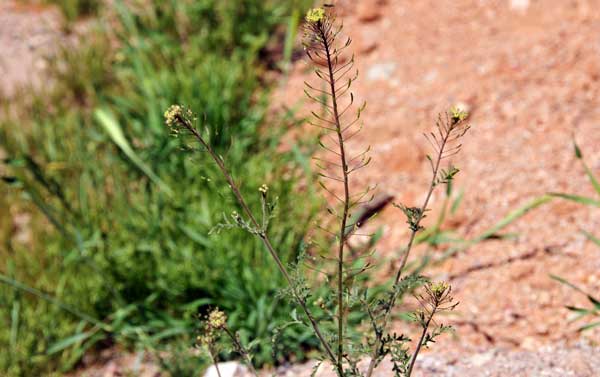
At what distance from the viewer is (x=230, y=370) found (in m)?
2.42

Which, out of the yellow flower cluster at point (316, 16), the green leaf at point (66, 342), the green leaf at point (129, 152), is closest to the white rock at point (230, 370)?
the green leaf at point (66, 342)

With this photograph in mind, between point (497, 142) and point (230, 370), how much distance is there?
151 centimetres

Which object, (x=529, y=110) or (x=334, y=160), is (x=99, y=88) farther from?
(x=529, y=110)

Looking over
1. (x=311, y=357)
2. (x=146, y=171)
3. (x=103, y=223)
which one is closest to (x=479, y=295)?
(x=311, y=357)

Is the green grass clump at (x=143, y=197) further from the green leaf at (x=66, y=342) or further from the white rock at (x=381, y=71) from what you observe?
the white rock at (x=381, y=71)

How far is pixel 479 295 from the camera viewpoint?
262cm

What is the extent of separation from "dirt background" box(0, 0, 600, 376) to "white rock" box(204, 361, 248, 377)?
0.57 m

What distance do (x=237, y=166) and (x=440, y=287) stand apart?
1793 mm

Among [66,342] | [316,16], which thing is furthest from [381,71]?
[316,16]

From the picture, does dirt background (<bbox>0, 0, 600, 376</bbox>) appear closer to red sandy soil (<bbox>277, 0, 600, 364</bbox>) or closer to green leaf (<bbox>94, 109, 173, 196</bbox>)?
red sandy soil (<bbox>277, 0, 600, 364</bbox>)

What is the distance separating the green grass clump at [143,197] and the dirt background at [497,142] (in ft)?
0.98

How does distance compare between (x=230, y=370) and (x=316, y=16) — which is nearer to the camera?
(x=316, y=16)

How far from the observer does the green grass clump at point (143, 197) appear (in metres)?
2.74

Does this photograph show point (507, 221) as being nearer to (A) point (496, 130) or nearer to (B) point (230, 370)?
(A) point (496, 130)
